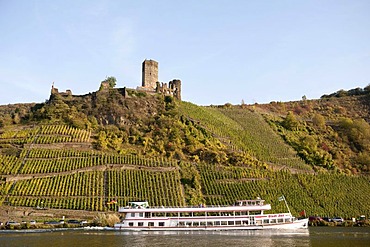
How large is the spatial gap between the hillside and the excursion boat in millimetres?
6251

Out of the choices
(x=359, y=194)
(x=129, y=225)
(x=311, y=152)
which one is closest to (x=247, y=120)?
(x=311, y=152)

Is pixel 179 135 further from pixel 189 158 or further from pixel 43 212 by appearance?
pixel 43 212

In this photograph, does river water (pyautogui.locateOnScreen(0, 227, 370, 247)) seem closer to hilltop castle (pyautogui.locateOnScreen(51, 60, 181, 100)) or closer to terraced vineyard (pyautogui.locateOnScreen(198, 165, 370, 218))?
terraced vineyard (pyautogui.locateOnScreen(198, 165, 370, 218))

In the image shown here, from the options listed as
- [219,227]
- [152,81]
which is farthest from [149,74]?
[219,227]

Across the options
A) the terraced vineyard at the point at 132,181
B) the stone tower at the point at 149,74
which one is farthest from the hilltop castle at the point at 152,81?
the terraced vineyard at the point at 132,181

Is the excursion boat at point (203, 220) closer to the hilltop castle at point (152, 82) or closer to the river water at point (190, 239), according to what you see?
the river water at point (190, 239)

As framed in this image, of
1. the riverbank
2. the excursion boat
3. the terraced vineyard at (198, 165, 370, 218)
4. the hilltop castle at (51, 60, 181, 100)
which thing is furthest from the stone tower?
the excursion boat

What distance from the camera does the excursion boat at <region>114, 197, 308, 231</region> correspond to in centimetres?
4966

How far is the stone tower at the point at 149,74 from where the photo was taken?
93625 mm

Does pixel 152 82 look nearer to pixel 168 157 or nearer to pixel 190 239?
pixel 168 157

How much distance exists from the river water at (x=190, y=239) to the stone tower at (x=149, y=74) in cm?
5095

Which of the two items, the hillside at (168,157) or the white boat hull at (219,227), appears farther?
the hillside at (168,157)

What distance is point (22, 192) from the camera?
2192 inches

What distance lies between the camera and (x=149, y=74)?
94.1 m
